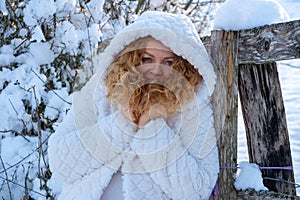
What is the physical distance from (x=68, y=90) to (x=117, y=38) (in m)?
1.85

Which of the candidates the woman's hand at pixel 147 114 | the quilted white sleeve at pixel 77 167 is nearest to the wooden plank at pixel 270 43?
the woman's hand at pixel 147 114

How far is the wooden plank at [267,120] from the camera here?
2.54 meters

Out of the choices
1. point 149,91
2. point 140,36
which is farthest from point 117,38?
point 149,91

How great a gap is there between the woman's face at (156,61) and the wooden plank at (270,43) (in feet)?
1.13

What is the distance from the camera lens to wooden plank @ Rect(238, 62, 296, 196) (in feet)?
8.34

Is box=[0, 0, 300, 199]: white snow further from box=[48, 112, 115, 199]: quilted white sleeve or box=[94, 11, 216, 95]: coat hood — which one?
box=[94, 11, 216, 95]: coat hood

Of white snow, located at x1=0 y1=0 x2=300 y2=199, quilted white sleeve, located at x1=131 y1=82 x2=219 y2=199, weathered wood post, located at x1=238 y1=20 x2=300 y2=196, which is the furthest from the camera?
white snow, located at x1=0 y1=0 x2=300 y2=199

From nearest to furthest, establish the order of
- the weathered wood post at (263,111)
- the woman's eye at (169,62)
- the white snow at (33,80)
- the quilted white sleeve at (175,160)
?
1. the quilted white sleeve at (175,160)
2. the woman's eye at (169,62)
3. the weathered wood post at (263,111)
4. the white snow at (33,80)

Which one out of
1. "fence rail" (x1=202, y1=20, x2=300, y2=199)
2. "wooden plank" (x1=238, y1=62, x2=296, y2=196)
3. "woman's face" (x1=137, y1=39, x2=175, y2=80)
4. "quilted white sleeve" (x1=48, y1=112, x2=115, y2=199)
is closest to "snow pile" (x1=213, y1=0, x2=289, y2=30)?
"fence rail" (x1=202, y1=20, x2=300, y2=199)

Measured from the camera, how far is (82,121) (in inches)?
97.2

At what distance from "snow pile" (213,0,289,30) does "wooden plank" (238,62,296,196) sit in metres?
0.19

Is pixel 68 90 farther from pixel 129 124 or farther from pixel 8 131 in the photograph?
pixel 129 124

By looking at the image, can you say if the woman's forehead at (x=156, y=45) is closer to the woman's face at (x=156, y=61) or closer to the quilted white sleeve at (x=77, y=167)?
the woman's face at (x=156, y=61)

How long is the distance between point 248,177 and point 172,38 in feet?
2.42
